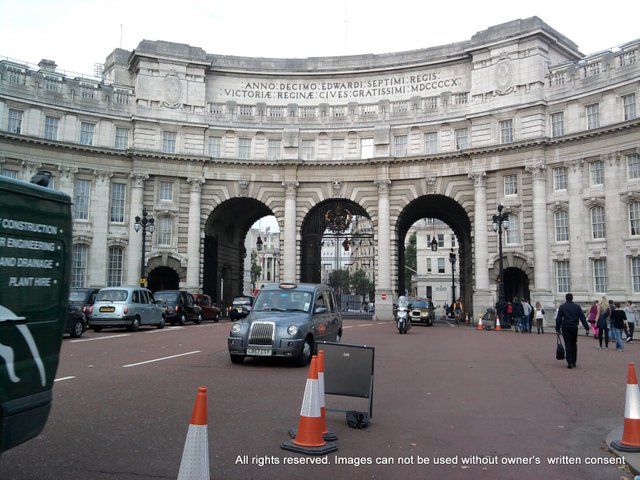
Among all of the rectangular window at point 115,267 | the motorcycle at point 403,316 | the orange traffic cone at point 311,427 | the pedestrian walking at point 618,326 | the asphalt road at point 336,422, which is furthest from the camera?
the rectangular window at point 115,267

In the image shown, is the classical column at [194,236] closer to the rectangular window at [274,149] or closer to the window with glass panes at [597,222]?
the rectangular window at [274,149]

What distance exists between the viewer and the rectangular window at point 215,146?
43969mm

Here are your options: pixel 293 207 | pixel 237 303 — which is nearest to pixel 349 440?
pixel 237 303

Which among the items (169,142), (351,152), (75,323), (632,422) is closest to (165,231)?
(169,142)

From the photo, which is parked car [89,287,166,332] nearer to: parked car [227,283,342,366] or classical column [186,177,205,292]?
parked car [227,283,342,366]

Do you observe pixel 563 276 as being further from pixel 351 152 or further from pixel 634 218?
pixel 351 152

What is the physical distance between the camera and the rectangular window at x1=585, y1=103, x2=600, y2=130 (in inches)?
1420

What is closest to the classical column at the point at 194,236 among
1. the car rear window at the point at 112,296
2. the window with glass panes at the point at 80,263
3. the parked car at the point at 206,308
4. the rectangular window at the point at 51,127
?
the parked car at the point at 206,308

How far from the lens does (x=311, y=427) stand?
6.51 meters

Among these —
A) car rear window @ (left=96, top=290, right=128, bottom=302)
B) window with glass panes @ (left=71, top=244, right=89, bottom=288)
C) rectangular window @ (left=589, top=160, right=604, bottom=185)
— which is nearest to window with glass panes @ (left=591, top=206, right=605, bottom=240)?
rectangular window @ (left=589, top=160, right=604, bottom=185)

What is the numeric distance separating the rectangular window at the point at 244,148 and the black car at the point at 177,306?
50.6ft

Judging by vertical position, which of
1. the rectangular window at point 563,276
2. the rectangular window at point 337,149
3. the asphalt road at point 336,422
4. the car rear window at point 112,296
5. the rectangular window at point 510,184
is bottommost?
the asphalt road at point 336,422

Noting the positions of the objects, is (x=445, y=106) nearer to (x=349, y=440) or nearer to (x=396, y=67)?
(x=396, y=67)

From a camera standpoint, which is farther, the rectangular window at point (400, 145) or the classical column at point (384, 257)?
the rectangular window at point (400, 145)
